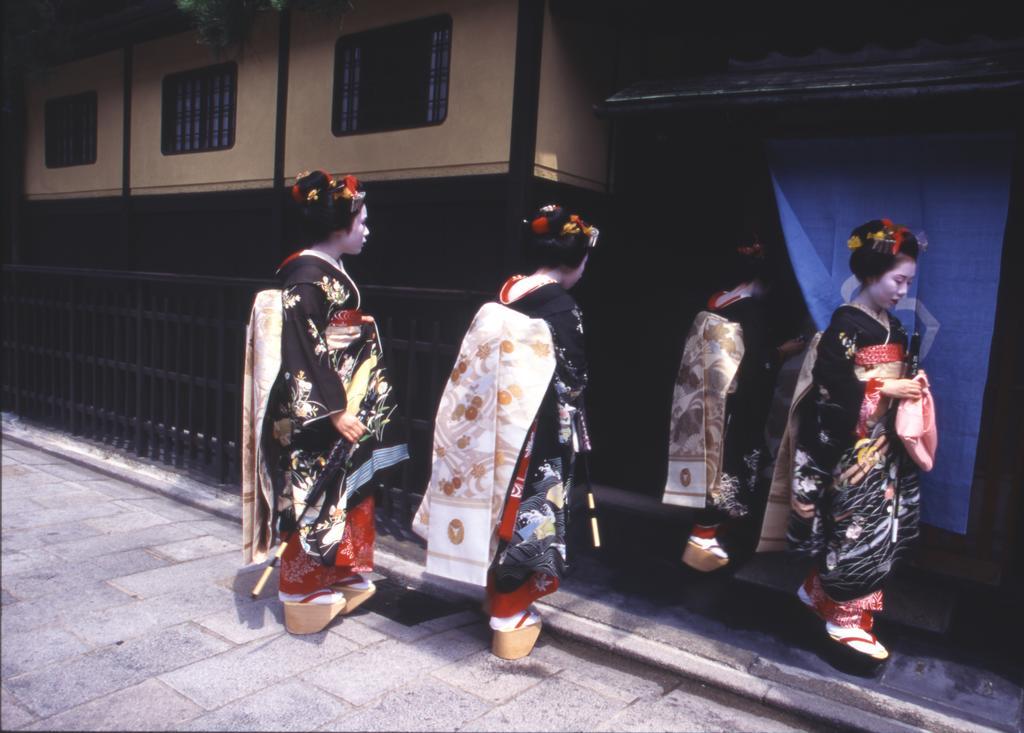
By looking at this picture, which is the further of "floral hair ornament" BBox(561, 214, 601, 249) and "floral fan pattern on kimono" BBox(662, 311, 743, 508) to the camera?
"floral fan pattern on kimono" BBox(662, 311, 743, 508)

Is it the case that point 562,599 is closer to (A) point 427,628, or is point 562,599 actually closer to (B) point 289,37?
(A) point 427,628

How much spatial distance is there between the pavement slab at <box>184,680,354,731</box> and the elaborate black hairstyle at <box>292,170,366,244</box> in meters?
2.28

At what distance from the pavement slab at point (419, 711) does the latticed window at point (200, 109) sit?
6119 mm

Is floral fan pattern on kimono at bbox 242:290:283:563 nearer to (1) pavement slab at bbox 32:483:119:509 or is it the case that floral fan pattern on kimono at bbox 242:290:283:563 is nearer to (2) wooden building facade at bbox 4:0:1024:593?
(2) wooden building facade at bbox 4:0:1024:593

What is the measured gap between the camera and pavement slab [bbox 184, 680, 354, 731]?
3.25 meters

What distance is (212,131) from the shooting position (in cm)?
806

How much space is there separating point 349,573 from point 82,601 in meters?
1.43

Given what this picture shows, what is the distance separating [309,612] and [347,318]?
1579mm

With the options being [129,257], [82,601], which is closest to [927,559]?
[82,601]

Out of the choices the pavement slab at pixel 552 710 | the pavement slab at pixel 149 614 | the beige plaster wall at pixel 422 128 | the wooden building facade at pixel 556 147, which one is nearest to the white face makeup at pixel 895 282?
the wooden building facade at pixel 556 147

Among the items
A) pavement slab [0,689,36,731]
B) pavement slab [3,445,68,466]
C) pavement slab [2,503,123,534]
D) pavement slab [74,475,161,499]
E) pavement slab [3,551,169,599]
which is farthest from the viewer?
pavement slab [3,445,68,466]

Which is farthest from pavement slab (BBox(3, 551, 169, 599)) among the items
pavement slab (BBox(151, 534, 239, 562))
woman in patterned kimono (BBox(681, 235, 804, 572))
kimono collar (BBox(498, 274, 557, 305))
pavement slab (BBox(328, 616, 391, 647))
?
woman in patterned kimono (BBox(681, 235, 804, 572))

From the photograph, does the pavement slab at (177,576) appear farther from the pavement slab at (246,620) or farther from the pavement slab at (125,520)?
the pavement slab at (125,520)

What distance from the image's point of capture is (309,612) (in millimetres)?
4180
